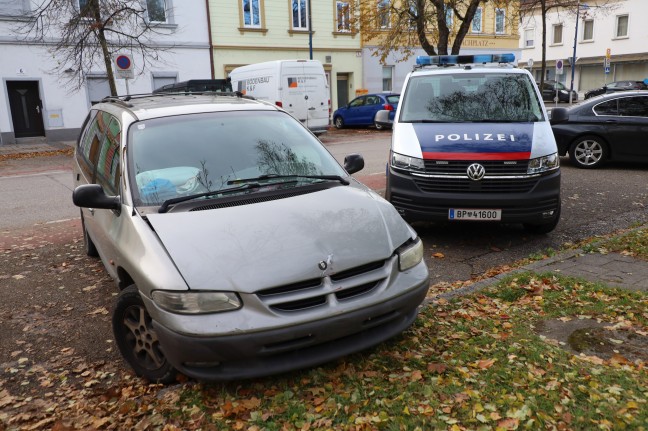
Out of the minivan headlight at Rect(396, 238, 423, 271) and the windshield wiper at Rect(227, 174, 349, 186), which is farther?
the windshield wiper at Rect(227, 174, 349, 186)

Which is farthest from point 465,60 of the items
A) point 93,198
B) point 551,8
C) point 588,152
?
point 551,8

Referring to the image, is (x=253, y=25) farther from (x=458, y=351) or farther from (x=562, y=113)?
(x=458, y=351)

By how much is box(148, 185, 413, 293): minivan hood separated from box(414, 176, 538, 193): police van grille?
2.59 m

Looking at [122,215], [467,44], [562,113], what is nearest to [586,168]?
[562,113]

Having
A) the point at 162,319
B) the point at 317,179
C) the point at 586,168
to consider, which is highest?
the point at 317,179

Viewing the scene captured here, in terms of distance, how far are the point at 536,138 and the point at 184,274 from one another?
4785 mm

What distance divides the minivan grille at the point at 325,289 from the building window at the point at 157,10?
2440cm

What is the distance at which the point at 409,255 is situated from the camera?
12.1ft

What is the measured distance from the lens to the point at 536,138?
647cm

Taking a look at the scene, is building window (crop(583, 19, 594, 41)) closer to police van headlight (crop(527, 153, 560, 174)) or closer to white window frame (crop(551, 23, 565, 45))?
white window frame (crop(551, 23, 565, 45))

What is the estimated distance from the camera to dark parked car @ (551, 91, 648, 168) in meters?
11.6

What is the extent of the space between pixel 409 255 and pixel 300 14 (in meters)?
28.4

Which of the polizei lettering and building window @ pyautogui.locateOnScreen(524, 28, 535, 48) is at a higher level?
building window @ pyautogui.locateOnScreen(524, 28, 535, 48)

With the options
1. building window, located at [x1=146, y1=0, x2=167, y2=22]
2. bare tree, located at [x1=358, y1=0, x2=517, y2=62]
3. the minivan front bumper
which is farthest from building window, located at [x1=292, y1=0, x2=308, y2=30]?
the minivan front bumper
